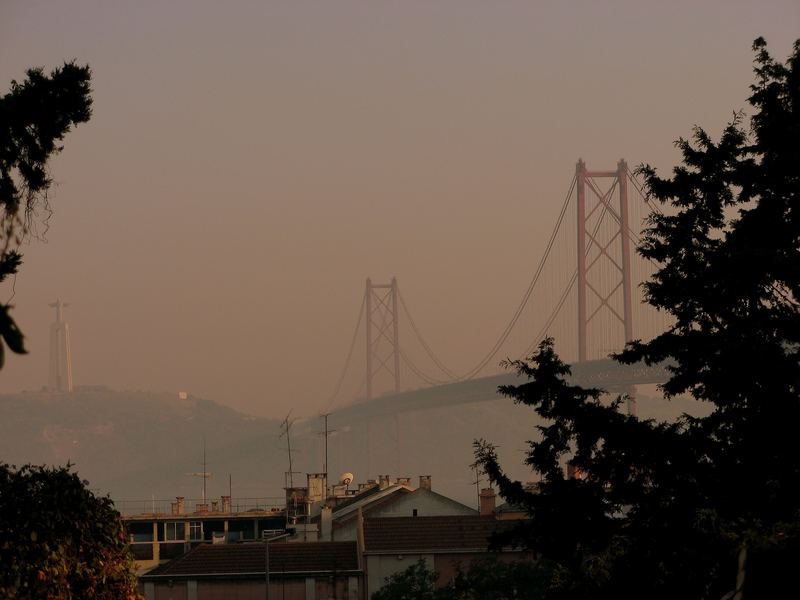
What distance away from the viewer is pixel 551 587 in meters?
25.7

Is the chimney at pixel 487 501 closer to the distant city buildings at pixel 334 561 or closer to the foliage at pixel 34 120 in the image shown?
the distant city buildings at pixel 334 561

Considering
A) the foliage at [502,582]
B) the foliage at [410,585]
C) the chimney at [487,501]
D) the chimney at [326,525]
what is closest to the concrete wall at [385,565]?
the foliage at [410,585]

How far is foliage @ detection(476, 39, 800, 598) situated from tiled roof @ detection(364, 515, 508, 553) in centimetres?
2475

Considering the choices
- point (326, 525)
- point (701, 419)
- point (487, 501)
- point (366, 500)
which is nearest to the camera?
point (701, 419)

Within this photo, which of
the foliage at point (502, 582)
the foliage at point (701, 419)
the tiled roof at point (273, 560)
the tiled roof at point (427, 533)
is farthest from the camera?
the tiled roof at point (273, 560)

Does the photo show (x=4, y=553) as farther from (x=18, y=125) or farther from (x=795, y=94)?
(x=795, y=94)

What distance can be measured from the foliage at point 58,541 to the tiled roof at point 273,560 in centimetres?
3441

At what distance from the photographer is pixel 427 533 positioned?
5531 cm

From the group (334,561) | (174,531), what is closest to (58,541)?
(334,561)

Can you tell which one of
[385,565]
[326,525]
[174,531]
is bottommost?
[385,565]

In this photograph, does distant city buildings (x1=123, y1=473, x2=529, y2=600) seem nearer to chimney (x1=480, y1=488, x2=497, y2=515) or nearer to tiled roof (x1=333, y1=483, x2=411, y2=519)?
chimney (x1=480, y1=488, x2=497, y2=515)

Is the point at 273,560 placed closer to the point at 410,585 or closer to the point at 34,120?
the point at 410,585

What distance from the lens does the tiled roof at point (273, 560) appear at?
55.3 meters

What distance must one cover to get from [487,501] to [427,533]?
331 inches
